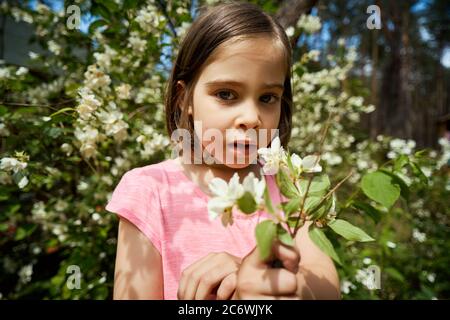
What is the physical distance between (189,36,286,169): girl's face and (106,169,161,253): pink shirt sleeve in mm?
212

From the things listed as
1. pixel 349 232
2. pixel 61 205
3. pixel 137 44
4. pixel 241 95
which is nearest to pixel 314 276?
pixel 349 232

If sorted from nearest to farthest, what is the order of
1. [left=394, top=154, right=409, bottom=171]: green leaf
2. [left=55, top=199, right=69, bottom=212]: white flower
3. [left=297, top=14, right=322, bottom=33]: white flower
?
[left=394, top=154, right=409, bottom=171]: green leaf → [left=55, top=199, right=69, bottom=212]: white flower → [left=297, top=14, right=322, bottom=33]: white flower

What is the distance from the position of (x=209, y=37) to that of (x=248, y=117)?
1.00 ft

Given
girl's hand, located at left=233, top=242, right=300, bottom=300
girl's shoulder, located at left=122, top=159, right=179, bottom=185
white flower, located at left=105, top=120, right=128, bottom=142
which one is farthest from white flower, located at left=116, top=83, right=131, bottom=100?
girl's hand, located at left=233, top=242, right=300, bottom=300

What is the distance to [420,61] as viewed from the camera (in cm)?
2228

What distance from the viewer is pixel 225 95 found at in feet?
2.88

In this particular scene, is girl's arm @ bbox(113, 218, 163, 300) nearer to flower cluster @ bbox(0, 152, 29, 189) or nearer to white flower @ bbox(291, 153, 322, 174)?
white flower @ bbox(291, 153, 322, 174)

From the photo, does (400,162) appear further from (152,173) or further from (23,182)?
(23,182)

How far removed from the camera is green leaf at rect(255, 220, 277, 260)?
1.54 ft

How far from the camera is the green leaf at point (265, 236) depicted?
18.5 inches

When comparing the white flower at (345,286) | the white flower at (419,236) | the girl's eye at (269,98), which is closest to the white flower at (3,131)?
the girl's eye at (269,98)

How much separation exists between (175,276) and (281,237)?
496 mm
